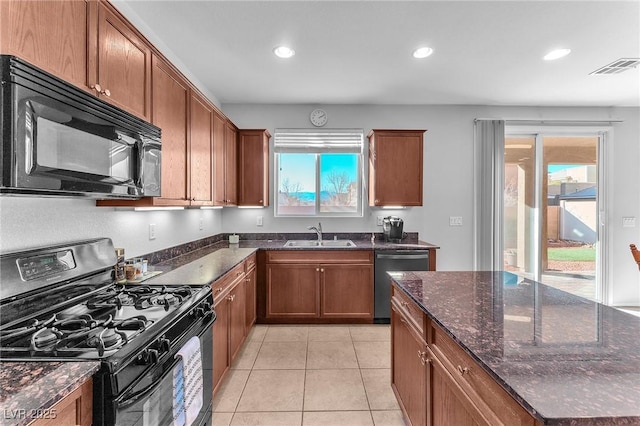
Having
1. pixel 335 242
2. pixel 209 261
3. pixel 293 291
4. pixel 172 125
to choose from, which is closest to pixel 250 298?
pixel 293 291

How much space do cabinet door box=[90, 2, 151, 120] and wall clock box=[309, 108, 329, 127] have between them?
2.41 m

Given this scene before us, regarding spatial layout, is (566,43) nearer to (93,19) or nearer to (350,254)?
(350,254)

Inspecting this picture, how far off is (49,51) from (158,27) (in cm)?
147

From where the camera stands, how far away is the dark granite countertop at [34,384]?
2.27 feet

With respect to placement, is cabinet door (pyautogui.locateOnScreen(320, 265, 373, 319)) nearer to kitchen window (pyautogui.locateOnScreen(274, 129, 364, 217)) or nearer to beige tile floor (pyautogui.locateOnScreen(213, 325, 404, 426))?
beige tile floor (pyautogui.locateOnScreen(213, 325, 404, 426))

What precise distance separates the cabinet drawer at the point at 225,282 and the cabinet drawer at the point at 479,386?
4.61ft

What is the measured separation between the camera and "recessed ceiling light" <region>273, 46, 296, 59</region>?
2588 millimetres

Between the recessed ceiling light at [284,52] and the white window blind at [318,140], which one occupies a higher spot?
the recessed ceiling light at [284,52]

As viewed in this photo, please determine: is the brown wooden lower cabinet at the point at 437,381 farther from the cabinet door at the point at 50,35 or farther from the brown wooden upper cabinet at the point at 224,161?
the brown wooden upper cabinet at the point at 224,161

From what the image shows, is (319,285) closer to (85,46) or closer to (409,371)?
(409,371)

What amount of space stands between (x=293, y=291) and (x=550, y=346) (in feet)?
8.96

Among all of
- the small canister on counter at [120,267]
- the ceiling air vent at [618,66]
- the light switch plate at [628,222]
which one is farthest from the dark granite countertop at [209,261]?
the light switch plate at [628,222]

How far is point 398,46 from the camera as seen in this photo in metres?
2.55

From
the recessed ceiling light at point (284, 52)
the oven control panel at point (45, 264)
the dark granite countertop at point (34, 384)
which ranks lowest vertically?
the dark granite countertop at point (34, 384)
